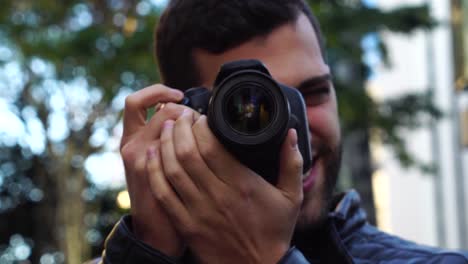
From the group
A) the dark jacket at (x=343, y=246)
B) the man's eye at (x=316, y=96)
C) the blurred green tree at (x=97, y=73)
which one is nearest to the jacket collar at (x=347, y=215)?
the dark jacket at (x=343, y=246)

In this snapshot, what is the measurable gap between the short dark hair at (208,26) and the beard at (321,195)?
1.11ft

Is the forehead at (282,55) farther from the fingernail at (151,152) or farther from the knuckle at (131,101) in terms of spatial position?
the fingernail at (151,152)

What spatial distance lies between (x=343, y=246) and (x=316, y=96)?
0.40m

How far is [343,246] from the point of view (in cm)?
171

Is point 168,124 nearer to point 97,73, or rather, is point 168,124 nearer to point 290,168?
point 290,168

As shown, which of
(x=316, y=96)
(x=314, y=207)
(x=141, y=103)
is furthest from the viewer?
(x=316, y=96)

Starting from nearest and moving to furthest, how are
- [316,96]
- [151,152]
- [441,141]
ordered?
1. [151,152]
2. [316,96]
3. [441,141]

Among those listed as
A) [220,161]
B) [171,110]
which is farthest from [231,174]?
[171,110]

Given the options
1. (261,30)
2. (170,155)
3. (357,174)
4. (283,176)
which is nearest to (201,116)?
(170,155)

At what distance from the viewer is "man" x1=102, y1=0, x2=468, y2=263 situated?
1442mm

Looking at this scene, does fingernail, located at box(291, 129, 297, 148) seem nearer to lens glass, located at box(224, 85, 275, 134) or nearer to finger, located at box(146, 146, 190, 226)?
lens glass, located at box(224, 85, 275, 134)

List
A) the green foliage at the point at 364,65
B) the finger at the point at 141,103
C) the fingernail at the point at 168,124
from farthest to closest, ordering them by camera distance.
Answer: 1. the green foliage at the point at 364,65
2. the finger at the point at 141,103
3. the fingernail at the point at 168,124

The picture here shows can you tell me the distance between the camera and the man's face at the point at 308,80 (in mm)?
1815

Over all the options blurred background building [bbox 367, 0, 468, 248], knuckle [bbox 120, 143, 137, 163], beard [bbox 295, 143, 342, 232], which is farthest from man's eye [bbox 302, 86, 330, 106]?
blurred background building [bbox 367, 0, 468, 248]
